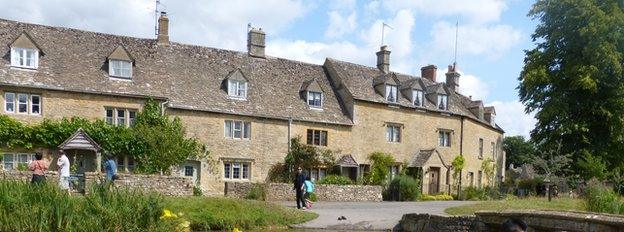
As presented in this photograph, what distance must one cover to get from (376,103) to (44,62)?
20.2 metres

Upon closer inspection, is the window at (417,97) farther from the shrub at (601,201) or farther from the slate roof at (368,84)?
the shrub at (601,201)

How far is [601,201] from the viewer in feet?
55.8

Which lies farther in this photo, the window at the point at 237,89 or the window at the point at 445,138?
the window at the point at 445,138

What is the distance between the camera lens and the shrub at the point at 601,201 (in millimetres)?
16428

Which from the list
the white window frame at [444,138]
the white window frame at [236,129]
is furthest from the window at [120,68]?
the white window frame at [444,138]

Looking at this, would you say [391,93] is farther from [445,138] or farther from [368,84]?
[445,138]

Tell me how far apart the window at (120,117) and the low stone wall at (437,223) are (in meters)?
18.0

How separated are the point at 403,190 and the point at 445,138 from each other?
10933 millimetres

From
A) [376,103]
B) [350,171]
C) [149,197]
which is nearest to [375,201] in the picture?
[350,171]

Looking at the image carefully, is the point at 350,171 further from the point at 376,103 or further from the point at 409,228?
the point at 409,228

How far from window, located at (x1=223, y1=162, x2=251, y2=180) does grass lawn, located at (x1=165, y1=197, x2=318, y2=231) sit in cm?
1356

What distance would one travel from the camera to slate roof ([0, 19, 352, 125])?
31266 millimetres

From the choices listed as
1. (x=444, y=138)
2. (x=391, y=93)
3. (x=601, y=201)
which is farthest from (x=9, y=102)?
(x=444, y=138)

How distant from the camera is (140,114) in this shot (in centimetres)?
3212
